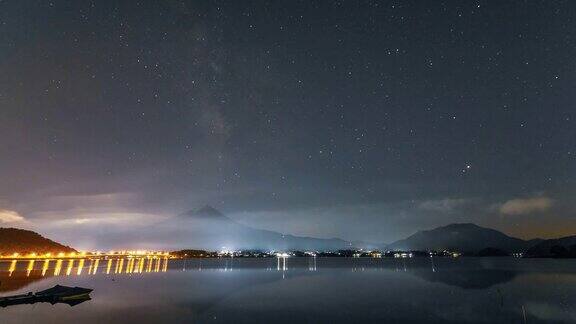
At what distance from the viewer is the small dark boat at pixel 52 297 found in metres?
49.9

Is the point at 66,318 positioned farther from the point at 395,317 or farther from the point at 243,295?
the point at 395,317

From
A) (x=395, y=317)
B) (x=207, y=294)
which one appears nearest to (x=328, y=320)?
(x=395, y=317)

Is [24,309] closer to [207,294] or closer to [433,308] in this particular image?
[207,294]

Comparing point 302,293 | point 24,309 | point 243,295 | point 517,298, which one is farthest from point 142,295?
point 517,298

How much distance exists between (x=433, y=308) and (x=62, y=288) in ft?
164

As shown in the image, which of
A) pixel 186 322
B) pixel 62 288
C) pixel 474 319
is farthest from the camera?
pixel 62 288

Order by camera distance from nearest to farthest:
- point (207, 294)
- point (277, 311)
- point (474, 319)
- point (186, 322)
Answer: point (186, 322) → point (474, 319) → point (277, 311) → point (207, 294)

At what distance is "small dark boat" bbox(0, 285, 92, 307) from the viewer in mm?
49875

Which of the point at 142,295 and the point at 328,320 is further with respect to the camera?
the point at 142,295

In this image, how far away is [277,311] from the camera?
49.2 metres

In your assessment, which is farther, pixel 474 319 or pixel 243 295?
pixel 243 295

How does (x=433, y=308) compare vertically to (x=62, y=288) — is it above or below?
below

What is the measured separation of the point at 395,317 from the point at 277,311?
13.8 meters

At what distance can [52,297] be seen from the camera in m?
53.0
